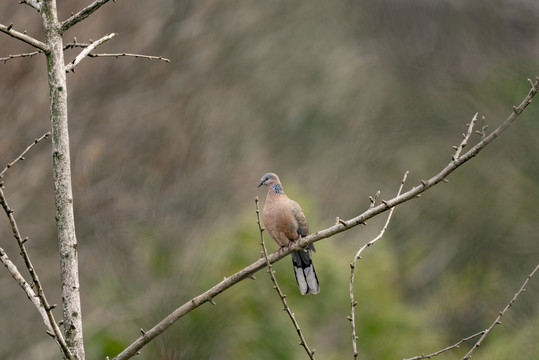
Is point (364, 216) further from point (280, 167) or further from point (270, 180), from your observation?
point (280, 167)

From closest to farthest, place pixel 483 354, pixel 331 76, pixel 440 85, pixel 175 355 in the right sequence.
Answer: pixel 175 355 < pixel 483 354 < pixel 440 85 < pixel 331 76

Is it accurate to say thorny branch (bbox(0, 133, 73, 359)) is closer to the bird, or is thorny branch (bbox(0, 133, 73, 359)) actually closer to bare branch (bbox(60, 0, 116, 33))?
bare branch (bbox(60, 0, 116, 33))

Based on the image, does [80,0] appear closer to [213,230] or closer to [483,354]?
[213,230]

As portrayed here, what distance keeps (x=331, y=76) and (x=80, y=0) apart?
4431mm

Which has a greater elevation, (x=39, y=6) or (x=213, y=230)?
(x=213, y=230)

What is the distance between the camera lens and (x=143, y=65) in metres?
4.53

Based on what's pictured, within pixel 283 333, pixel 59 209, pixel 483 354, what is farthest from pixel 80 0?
pixel 483 354

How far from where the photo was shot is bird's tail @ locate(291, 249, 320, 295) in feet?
9.50

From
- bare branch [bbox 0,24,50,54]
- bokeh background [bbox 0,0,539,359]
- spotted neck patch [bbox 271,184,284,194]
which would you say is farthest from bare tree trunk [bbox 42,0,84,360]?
Answer: bokeh background [bbox 0,0,539,359]

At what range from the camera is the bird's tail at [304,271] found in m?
2.89

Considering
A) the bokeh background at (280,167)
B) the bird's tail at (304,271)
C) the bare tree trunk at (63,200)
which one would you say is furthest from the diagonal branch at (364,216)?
the bokeh background at (280,167)

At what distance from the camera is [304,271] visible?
2930 mm

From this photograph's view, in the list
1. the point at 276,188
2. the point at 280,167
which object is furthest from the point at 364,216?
the point at 280,167

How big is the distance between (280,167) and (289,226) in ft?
14.9
